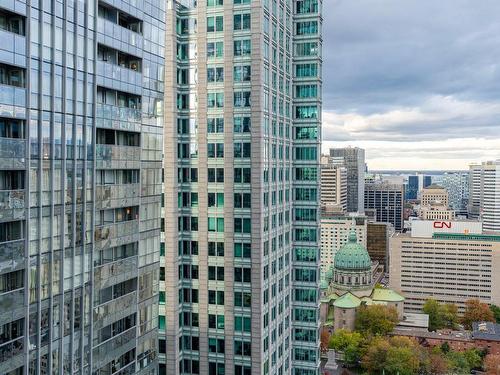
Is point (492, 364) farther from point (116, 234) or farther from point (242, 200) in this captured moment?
point (116, 234)

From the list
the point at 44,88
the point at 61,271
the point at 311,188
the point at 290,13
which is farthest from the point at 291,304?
the point at 44,88

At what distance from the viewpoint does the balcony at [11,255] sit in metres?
33.4

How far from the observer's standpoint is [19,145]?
34.4 metres

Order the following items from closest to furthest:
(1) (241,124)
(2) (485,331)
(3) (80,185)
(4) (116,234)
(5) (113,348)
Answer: (3) (80,185) < (5) (113,348) < (4) (116,234) < (1) (241,124) < (2) (485,331)

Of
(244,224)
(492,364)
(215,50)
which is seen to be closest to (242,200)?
(244,224)

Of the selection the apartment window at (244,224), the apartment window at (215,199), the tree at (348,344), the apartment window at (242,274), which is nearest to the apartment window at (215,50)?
the apartment window at (215,199)

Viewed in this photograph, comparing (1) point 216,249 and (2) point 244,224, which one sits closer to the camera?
(2) point 244,224

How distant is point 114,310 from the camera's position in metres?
43.9

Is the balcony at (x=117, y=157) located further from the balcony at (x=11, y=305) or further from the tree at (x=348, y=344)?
the tree at (x=348, y=344)

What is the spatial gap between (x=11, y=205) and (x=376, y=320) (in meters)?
157

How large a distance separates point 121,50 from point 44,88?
1010 cm

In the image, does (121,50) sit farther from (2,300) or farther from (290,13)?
(290,13)

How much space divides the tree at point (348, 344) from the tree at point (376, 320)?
1029cm

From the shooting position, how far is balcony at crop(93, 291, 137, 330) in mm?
41991
